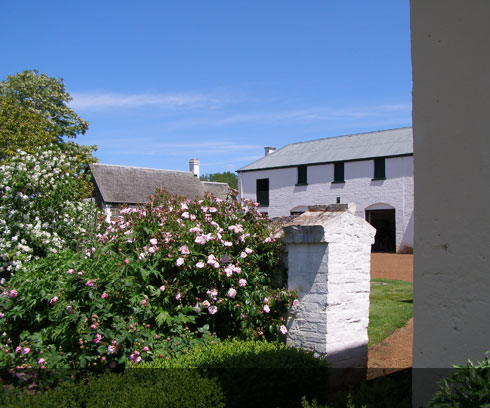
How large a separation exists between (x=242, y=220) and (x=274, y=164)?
26.7 metres

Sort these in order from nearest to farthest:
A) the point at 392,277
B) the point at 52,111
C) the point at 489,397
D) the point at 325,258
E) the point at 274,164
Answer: the point at 489,397
the point at 325,258
the point at 392,277
the point at 52,111
the point at 274,164

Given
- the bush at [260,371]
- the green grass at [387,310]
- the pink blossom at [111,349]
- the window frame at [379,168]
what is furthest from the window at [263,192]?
the pink blossom at [111,349]

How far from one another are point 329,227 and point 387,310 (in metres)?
4.54

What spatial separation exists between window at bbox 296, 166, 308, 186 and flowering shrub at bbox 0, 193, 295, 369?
2467cm

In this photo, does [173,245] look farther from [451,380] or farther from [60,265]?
[451,380]

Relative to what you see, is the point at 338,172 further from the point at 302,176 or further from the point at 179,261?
the point at 179,261

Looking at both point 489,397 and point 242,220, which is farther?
point 242,220

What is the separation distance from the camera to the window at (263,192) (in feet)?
108

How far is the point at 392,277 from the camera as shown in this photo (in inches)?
603

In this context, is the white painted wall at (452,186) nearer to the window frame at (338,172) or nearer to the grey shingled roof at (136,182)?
the grey shingled roof at (136,182)

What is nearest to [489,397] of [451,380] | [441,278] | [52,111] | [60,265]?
[451,380]

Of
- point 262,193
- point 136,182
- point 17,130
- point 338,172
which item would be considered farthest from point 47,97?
point 338,172

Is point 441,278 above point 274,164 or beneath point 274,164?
beneath

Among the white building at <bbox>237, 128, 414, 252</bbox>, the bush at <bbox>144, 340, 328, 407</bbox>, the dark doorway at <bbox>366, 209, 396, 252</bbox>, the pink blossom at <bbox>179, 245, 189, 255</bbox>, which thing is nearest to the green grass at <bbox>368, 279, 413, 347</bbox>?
the bush at <bbox>144, 340, 328, 407</bbox>
